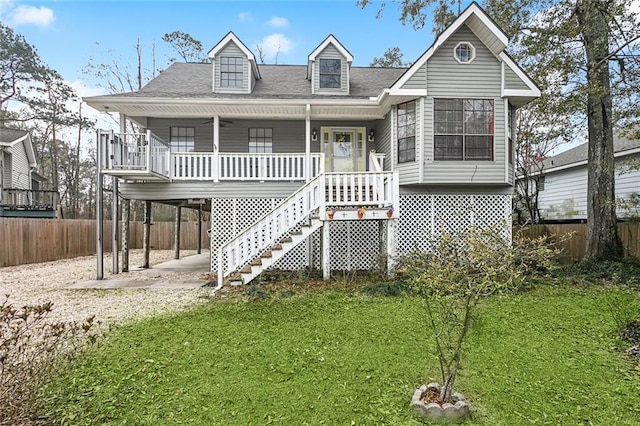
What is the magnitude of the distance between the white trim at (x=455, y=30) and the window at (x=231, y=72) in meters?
5.47

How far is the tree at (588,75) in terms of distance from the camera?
9.37m

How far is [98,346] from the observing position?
189 inches

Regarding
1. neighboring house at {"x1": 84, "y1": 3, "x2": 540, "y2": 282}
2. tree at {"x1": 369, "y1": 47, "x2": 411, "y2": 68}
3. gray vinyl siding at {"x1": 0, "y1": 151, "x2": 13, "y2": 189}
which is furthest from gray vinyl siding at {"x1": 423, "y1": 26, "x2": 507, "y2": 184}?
gray vinyl siding at {"x1": 0, "y1": 151, "x2": 13, "y2": 189}

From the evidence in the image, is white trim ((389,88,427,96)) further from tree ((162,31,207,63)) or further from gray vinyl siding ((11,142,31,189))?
gray vinyl siding ((11,142,31,189))

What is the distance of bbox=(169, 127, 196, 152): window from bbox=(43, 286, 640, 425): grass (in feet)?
22.6

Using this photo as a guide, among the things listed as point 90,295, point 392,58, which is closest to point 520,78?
point 90,295

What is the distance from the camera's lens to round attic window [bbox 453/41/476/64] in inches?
376

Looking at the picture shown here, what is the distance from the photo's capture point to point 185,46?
79.3 ft

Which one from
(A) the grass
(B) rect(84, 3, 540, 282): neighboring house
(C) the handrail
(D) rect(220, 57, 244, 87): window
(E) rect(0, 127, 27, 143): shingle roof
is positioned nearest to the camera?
(A) the grass

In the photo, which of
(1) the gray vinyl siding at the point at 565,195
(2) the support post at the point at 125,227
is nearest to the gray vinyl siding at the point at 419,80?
(2) the support post at the point at 125,227

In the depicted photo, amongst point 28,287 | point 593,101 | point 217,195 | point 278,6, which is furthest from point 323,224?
point 278,6

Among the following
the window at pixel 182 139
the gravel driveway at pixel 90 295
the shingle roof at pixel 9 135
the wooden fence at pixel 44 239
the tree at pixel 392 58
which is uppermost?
the tree at pixel 392 58

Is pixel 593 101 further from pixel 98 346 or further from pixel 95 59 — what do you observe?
pixel 95 59

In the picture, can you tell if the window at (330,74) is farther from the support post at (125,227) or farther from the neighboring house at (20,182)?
the neighboring house at (20,182)
